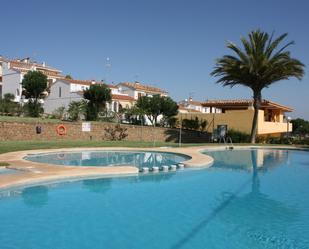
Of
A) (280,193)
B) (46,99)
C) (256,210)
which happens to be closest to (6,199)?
(256,210)

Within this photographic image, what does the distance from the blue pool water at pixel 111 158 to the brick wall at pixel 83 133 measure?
8001mm

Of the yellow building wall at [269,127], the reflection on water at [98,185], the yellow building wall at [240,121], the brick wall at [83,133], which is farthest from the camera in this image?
the yellow building wall at [240,121]

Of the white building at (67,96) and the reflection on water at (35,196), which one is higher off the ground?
the white building at (67,96)

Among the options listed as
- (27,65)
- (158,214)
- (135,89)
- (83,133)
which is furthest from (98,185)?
(27,65)

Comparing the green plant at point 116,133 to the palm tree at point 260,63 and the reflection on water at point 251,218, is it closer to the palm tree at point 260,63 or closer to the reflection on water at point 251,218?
the palm tree at point 260,63

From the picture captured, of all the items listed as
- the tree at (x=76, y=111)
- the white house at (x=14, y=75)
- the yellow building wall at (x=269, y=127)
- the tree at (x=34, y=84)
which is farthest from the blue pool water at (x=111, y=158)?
the white house at (x=14, y=75)

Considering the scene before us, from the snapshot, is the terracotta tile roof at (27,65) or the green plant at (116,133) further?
the terracotta tile roof at (27,65)

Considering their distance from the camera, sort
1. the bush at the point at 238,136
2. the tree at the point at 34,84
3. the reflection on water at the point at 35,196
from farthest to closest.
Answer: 1. the tree at the point at 34,84
2. the bush at the point at 238,136
3. the reflection on water at the point at 35,196

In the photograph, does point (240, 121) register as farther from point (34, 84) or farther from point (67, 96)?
point (67, 96)

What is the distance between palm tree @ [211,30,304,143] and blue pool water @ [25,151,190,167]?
1184 cm

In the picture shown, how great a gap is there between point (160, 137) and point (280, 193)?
935 inches

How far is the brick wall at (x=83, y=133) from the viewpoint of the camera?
25.3 meters

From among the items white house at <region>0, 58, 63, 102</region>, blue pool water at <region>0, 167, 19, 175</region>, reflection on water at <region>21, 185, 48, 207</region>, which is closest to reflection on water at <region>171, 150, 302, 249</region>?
reflection on water at <region>21, 185, 48, 207</region>

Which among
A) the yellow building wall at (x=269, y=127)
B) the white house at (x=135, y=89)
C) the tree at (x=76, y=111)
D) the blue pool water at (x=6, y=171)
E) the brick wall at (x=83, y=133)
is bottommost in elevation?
the blue pool water at (x=6, y=171)
